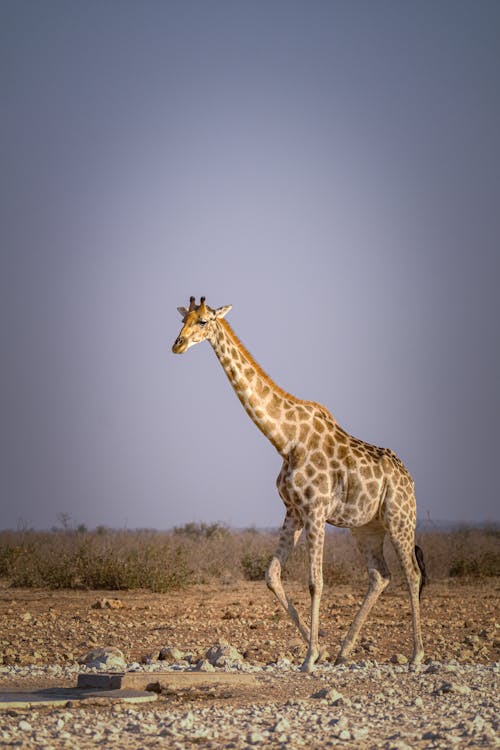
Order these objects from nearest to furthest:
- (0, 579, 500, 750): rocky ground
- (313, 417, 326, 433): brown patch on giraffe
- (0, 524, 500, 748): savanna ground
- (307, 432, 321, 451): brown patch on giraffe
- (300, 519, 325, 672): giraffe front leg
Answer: (0, 579, 500, 750): rocky ground → (0, 524, 500, 748): savanna ground → (300, 519, 325, 672): giraffe front leg → (307, 432, 321, 451): brown patch on giraffe → (313, 417, 326, 433): brown patch on giraffe

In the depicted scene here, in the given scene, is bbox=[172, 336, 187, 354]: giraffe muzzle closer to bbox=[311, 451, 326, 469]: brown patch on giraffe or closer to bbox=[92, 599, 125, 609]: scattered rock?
bbox=[311, 451, 326, 469]: brown patch on giraffe

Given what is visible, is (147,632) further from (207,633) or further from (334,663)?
(334,663)

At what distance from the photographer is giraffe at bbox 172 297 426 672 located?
436 inches

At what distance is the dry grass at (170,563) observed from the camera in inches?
808

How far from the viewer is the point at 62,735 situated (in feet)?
23.7

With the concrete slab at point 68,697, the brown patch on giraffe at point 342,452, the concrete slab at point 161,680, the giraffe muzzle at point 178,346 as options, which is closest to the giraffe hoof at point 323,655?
the concrete slab at point 161,680

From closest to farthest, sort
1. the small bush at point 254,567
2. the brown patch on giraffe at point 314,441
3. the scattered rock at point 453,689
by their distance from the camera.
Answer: the scattered rock at point 453,689
the brown patch on giraffe at point 314,441
the small bush at point 254,567

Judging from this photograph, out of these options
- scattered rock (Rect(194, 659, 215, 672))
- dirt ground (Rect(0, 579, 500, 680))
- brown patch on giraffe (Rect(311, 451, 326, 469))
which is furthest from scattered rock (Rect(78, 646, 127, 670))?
brown patch on giraffe (Rect(311, 451, 326, 469))

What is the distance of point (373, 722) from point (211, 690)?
1912 mm

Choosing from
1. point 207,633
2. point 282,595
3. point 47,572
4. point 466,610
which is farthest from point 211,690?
point 47,572

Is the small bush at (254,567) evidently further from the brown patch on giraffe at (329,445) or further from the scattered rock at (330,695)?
the scattered rock at (330,695)

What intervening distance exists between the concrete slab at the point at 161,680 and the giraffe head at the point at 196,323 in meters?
3.21

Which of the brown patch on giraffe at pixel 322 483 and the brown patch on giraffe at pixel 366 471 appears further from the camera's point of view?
the brown patch on giraffe at pixel 366 471

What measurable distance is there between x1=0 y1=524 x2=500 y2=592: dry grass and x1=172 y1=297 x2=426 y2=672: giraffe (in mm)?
9235
